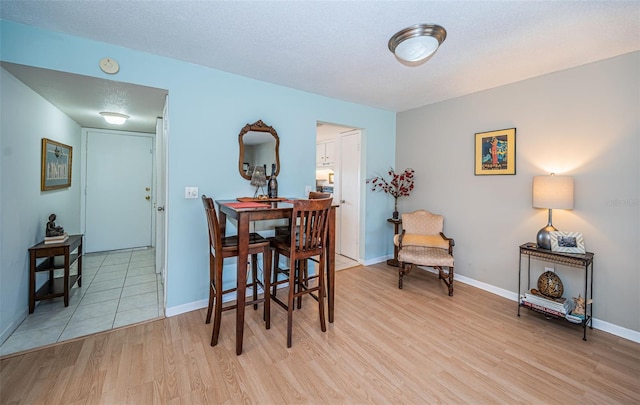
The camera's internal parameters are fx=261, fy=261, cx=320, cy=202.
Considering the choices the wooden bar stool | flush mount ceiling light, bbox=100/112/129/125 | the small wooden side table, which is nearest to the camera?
the wooden bar stool

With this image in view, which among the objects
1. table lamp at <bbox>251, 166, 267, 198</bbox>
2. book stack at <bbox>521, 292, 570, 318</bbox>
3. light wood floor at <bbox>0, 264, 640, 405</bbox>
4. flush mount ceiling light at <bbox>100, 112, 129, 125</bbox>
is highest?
flush mount ceiling light at <bbox>100, 112, 129, 125</bbox>

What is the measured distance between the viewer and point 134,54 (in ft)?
7.27

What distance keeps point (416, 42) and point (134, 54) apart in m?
2.31

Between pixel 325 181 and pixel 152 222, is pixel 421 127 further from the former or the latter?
pixel 152 222

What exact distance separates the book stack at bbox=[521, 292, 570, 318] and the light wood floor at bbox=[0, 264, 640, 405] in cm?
14

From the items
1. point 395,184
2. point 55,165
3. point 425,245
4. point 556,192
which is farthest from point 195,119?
point 556,192

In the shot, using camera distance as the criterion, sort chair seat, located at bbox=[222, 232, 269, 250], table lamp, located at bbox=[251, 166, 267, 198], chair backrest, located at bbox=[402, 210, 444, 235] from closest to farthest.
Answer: chair seat, located at bbox=[222, 232, 269, 250] → table lamp, located at bbox=[251, 166, 267, 198] → chair backrest, located at bbox=[402, 210, 444, 235]

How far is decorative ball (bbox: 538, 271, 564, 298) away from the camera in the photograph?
241 centimetres

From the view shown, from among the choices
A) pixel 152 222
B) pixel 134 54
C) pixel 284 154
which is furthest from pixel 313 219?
pixel 152 222

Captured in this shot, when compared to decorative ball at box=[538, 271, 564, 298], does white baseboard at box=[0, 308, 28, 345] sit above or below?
below

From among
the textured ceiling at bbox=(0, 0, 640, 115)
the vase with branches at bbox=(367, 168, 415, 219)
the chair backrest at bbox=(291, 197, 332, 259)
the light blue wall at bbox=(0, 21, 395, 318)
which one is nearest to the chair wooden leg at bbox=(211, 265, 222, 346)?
the chair backrest at bbox=(291, 197, 332, 259)

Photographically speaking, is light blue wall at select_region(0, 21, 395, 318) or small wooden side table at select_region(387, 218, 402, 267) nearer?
light blue wall at select_region(0, 21, 395, 318)

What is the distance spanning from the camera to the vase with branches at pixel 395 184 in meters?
3.96

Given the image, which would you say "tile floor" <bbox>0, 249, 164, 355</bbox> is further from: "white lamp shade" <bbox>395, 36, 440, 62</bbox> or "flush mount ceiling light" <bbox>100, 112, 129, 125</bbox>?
"white lamp shade" <bbox>395, 36, 440, 62</bbox>
